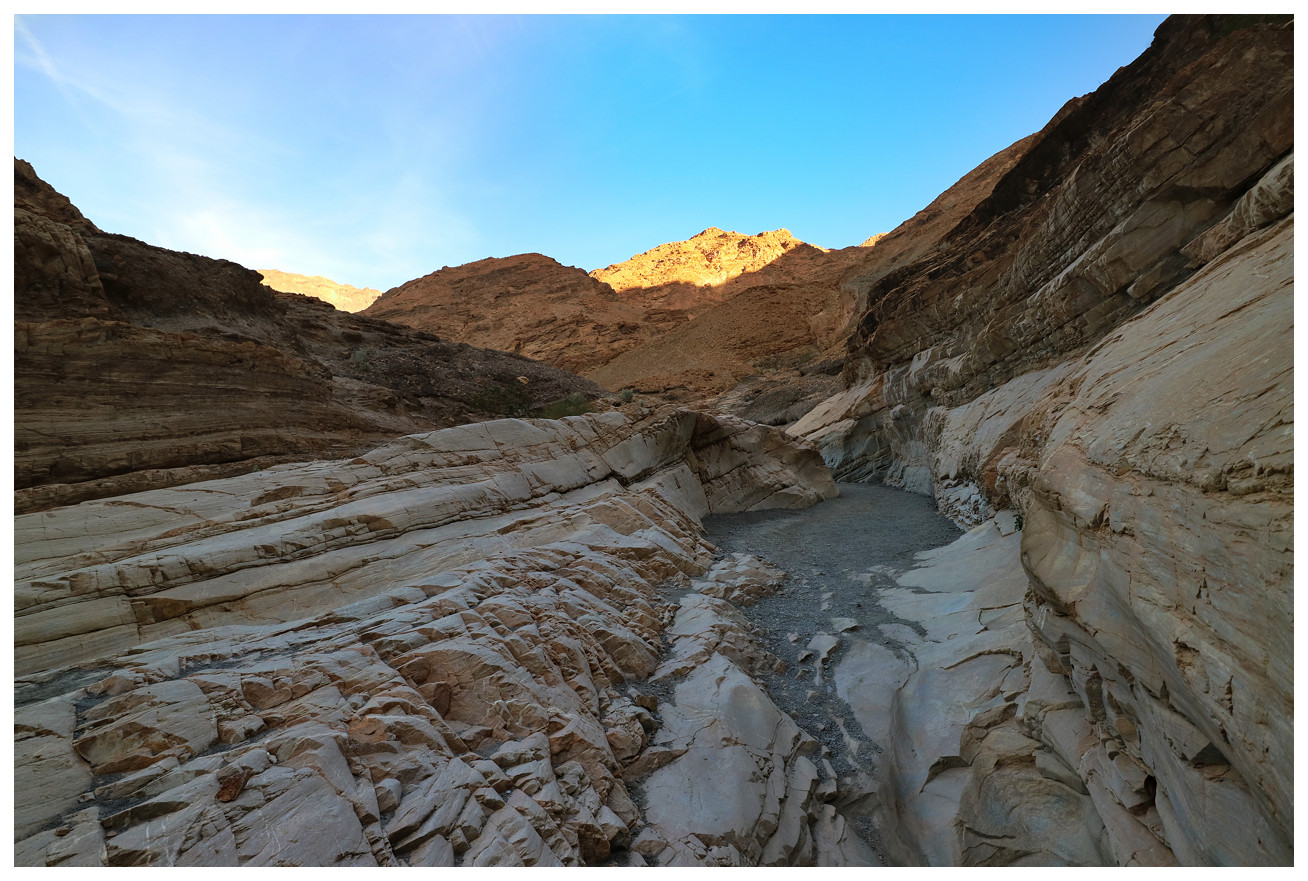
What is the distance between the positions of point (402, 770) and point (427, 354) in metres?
17.5

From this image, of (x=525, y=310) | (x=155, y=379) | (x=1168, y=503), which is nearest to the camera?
(x=1168, y=503)

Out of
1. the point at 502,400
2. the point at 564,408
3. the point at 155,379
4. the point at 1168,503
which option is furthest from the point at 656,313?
the point at 1168,503

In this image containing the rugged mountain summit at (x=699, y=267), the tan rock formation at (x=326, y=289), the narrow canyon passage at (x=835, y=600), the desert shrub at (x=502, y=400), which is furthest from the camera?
the tan rock formation at (x=326, y=289)

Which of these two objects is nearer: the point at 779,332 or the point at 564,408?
the point at 564,408

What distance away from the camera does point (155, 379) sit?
852 centimetres

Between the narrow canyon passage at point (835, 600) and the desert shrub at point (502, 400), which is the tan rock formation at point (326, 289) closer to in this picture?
the desert shrub at point (502, 400)

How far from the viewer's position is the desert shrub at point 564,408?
1656 centimetres

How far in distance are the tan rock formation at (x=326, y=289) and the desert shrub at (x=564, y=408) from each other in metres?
115

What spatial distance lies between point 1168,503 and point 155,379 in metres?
12.4

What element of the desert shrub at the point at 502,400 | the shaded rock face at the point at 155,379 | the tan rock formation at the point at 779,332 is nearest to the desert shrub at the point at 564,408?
the desert shrub at the point at 502,400

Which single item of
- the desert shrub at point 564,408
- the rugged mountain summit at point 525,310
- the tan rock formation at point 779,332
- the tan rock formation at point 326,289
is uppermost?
the tan rock formation at point 326,289

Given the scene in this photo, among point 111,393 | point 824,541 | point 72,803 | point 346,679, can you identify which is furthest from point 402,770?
point 824,541

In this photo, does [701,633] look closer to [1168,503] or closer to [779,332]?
[1168,503]

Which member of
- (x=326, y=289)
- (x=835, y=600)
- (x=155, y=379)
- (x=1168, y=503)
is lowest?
(x=835, y=600)
